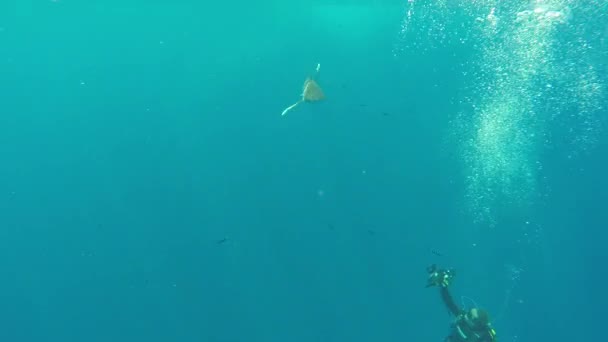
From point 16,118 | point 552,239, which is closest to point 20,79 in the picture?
point 16,118

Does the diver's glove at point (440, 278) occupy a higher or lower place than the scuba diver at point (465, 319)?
higher

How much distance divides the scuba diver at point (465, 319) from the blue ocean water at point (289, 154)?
30.6 feet

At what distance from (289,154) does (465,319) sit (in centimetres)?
1121

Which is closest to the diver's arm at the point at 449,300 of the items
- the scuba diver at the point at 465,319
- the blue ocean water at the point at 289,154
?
the scuba diver at the point at 465,319

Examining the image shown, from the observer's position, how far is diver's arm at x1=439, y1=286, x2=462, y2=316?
6280 mm

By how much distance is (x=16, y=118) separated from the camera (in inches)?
672

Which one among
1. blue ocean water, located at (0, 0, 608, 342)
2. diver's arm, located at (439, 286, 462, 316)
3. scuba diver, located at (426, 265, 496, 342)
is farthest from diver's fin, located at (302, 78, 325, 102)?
blue ocean water, located at (0, 0, 608, 342)

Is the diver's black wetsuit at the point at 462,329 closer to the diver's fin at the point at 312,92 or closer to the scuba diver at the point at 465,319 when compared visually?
the scuba diver at the point at 465,319

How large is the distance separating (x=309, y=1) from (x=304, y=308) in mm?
11136

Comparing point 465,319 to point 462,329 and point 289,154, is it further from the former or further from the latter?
point 289,154

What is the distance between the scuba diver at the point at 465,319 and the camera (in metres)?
6.21

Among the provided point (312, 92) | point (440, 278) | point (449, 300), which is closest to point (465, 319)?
point (449, 300)

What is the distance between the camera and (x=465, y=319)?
6.36 meters

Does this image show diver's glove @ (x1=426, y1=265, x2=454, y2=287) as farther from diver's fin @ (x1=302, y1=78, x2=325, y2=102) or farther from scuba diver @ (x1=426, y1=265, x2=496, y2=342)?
diver's fin @ (x1=302, y1=78, x2=325, y2=102)
